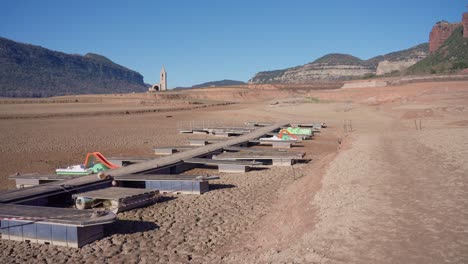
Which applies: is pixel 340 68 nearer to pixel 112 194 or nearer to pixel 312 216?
pixel 112 194

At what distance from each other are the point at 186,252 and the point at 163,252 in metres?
0.33

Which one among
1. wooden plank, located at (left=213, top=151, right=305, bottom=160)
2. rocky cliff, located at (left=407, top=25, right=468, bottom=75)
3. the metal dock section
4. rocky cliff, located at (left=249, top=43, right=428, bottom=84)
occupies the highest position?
rocky cliff, located at (left=249, top=43, right=428, bottom=84)

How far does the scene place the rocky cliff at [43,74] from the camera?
12449 cm

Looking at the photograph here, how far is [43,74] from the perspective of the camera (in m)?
144

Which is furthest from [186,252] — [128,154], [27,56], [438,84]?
[27,56]

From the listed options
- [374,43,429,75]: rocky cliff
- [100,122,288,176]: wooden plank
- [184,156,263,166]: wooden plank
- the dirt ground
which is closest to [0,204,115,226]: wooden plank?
the dirt ground

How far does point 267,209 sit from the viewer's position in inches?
327

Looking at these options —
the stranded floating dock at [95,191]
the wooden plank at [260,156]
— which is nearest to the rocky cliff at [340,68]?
the wooden plank at [260,156]

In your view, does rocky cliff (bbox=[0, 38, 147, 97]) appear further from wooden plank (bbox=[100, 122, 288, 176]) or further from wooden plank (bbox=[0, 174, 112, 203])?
wooden plank (bbox=[0, 174, 112, 203])

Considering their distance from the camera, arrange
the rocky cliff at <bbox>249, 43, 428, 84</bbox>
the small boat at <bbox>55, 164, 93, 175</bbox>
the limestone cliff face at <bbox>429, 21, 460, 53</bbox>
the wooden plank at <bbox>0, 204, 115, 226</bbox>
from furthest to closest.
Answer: the rocky cliff at <bbox>249, 43, 428, 84</bbox> → the limestone cliff face at <bbox>429, 21, 460, 53</bbox> → the small boat at <bbox>55, 164, 93, 175</bbox> → the wooden plank at <bbox>0, 204, 115, 226</bbox>

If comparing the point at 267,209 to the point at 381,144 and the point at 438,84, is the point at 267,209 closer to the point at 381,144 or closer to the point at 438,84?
the point at 381,144

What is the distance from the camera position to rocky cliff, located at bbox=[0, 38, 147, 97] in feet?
408

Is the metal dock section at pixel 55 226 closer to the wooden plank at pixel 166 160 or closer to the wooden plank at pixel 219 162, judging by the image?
the wooden plank at pixel 166 160

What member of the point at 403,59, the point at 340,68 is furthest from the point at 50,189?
the point at 340,68
